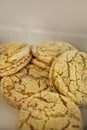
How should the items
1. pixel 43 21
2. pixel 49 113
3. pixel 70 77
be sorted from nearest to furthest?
pixel 49 113 → pixel 70 77 → pixel 43 21

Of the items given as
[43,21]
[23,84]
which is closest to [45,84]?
[23,84]

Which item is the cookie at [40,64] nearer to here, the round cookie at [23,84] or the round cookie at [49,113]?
the round cookie at [23,84]

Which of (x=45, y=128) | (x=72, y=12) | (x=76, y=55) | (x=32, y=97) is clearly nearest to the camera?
(x=45, y=128)

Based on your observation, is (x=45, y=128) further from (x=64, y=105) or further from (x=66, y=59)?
(x=66, y=59)

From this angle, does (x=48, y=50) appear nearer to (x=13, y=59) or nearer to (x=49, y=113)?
(x=13, y=59)

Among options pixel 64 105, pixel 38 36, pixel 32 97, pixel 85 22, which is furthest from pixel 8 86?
pixel 85 22

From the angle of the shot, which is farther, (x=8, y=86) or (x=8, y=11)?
(x=8, y=11)

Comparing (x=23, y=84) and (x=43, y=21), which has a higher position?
(x=43, y=21)

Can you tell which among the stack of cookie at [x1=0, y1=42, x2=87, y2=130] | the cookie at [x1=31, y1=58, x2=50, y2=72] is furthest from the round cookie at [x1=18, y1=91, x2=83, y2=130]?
the cookie at [x1=31, y1=58, x2=50, y2=72]

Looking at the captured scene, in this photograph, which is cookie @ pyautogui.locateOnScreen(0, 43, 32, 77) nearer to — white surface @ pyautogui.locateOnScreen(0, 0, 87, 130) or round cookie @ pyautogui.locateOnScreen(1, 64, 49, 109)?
round cookie @ pyautogui.locateOnScreen(1, 64, 49, 109)
